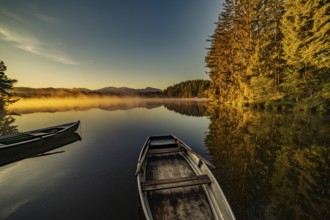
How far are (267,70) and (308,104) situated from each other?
424 inches

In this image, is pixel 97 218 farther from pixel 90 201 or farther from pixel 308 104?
pixel 308 104

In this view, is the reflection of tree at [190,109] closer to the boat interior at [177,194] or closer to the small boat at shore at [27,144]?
the small boat at shore at [27,144]

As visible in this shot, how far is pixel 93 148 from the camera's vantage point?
1343 centimetres

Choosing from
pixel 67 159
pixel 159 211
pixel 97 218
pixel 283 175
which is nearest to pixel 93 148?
pixel 67 159

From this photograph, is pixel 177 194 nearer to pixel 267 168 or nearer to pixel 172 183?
pixel 172 183

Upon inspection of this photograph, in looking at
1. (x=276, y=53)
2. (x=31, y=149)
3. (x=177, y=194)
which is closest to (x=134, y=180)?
(x=177, y=194)

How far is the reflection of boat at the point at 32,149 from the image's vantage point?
1058 centimetres

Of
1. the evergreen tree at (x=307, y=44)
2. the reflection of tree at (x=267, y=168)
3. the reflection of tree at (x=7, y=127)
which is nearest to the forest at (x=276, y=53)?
the evergreen tree at (x=307, y=44)

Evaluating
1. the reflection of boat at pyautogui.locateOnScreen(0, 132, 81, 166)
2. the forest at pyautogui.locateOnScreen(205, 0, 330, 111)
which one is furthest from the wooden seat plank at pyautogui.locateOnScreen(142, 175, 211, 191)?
the forest at pyautogui.locateOnScreen(205, 0, 330, 111)

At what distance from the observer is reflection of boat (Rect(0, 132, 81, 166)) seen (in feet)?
34.7

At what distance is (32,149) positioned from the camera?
40.4 ft

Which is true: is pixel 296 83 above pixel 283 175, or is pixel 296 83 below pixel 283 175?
above

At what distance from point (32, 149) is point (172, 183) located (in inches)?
526

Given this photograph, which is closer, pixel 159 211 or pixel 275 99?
pixel 159 211
